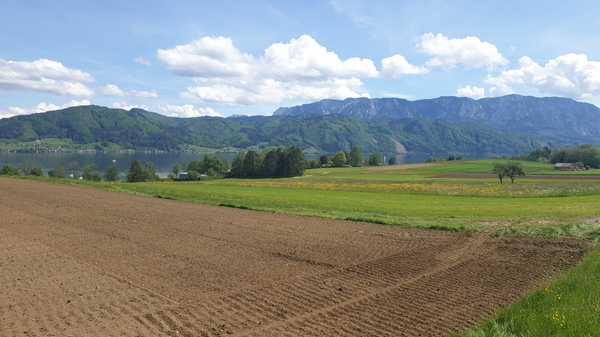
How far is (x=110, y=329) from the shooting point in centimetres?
890

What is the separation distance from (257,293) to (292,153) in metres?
94.9

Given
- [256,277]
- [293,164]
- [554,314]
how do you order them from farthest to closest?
[293,164], [256,277], [554,314]

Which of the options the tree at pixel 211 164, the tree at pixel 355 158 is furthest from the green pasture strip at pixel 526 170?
the tree at pixel 211 164

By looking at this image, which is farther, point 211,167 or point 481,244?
point 211,167

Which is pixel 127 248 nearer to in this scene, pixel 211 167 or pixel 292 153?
pixel 292 153

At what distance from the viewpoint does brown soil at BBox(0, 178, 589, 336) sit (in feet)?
30.9

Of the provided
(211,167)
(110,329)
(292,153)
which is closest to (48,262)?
(110,329)

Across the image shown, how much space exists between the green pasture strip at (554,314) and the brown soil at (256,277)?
23.3 inches

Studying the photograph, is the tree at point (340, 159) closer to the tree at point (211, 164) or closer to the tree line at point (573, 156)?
the tree at point (211, 164)

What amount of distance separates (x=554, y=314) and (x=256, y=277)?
8.51 meters

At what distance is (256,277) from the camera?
12.9 meters

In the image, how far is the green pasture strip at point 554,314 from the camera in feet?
28.2

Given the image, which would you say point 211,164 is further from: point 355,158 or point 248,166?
point 355,158

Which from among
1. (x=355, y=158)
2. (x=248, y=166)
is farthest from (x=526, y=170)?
(x=248, y=166)
